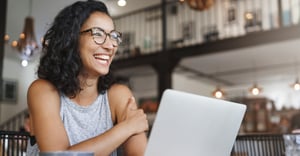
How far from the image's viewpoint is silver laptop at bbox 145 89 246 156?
0.95 m

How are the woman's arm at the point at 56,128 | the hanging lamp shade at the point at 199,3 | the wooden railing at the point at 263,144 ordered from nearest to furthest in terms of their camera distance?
the woman's arm at the point at 56,128
the wooden railing at the point at 263,144
the hanging lamp shade at the point at 199,3

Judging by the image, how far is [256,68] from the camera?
8.70 metres

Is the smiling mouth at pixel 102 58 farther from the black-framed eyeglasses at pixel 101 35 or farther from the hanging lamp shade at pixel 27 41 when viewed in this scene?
the hanging lamp shade at pixel 27 41

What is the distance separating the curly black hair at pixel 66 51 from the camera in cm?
123

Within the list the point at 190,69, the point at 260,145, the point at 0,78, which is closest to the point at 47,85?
the point at 260,145

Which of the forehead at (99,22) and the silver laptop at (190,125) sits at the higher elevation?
the forehead at (99,22)

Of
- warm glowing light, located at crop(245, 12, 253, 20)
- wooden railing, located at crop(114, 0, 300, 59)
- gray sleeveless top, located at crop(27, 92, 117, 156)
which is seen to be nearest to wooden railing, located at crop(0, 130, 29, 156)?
gray sleeveless top, located at crop(27, 92, 117, 156)

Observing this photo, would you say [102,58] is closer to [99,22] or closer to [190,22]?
[99,22]

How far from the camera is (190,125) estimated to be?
1.00 meters

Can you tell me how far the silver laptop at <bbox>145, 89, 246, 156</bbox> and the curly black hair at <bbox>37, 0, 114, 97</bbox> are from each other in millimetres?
421

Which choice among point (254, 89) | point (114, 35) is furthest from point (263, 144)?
point (254, 89)

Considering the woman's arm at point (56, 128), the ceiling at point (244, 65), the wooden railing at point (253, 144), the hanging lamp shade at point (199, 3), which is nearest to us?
the woman's arm at point (56, 128)

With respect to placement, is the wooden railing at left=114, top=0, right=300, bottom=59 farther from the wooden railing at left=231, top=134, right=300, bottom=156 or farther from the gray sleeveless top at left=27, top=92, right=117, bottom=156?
the gray sleeveless top at left=27, top=92, right=117, bottom=156

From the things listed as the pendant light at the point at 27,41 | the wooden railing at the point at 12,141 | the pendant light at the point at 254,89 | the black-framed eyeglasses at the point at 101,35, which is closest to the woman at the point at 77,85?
the black-framed eyeglasses at the point at 101,35
